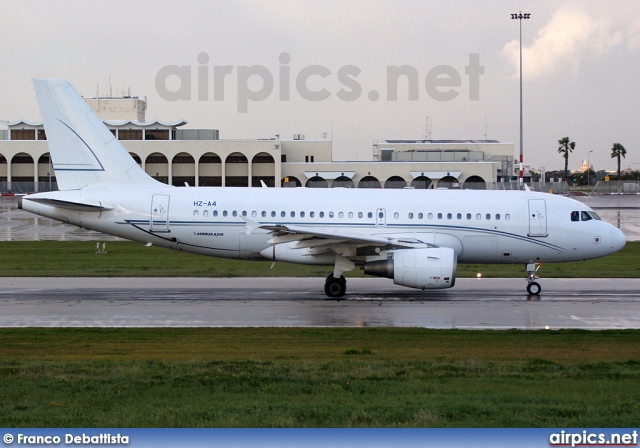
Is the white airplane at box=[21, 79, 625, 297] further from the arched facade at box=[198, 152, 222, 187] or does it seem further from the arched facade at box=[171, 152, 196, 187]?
the arched facade at box=[198, 152, 222, 187]

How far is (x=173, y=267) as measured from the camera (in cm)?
3397

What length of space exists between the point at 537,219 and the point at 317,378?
15.6 meters

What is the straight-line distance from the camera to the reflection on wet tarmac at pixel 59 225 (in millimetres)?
49312

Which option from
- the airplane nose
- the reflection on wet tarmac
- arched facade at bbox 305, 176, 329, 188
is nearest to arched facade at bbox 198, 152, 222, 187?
arched facade at bbox 305, 176, 329, 188

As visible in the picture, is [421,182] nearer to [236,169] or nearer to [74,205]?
[236,169]

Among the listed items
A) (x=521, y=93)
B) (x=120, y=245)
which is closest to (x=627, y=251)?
(x=521, y=93)

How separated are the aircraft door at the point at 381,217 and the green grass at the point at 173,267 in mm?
5618

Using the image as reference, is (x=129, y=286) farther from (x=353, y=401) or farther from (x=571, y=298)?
(x=353, y=401)

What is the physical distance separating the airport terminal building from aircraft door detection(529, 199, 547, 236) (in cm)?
4400

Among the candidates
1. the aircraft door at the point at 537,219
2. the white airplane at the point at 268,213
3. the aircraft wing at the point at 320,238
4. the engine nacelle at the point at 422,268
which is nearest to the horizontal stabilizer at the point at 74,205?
the white airplane at the point at 268,213

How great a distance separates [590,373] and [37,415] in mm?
8916

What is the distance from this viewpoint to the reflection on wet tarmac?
4931cm

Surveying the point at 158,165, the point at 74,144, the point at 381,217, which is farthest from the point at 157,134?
the point at 381,217

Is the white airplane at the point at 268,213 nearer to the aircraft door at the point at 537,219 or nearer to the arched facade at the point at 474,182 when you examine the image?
the aircraft door at the point at 537,219
